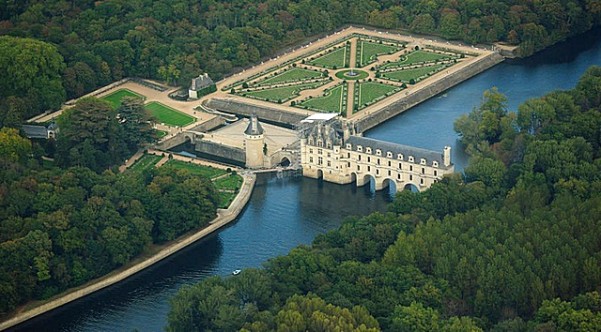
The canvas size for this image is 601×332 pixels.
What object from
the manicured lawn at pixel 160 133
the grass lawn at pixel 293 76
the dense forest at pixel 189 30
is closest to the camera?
the manicured lawn at pixel 160 133

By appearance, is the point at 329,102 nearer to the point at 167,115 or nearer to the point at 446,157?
the point at 167,115


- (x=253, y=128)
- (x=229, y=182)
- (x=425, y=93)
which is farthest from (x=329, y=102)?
(x=229, y=182)

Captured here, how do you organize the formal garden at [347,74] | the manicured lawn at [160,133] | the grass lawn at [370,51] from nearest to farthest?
the manicured lawn at [160,133]
the formal garden at [347,74]
the grass lawn at [370,51]

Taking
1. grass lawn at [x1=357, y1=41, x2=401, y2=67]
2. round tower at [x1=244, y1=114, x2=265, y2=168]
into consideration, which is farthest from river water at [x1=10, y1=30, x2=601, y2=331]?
grass lawn at [x1=357, y1=41, x2=401, y2=67]

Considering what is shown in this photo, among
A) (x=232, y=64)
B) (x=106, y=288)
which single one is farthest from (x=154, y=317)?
(x=232, y=64)

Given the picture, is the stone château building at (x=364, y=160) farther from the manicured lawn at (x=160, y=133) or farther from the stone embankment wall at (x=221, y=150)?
the manicured lawn at (x=160, y=133)

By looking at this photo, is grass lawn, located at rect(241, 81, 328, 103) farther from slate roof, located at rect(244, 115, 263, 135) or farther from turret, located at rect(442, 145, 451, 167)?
turret, located at rect(442, 145, 451, 167)

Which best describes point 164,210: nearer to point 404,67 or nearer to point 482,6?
point 404,67

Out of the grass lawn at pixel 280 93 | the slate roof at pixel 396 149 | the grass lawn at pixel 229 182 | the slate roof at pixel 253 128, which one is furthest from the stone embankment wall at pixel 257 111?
the slate roof at pixel 396 149
